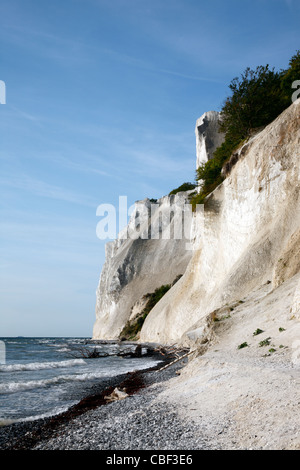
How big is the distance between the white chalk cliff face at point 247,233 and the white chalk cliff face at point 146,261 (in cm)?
2168

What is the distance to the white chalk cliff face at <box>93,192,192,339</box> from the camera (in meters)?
63.8

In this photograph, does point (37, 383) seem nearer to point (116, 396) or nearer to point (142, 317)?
point (116, 396)

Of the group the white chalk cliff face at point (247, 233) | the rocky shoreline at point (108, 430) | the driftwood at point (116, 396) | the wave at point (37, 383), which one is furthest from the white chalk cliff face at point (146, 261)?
the rocky shoreline at point (108, 430)

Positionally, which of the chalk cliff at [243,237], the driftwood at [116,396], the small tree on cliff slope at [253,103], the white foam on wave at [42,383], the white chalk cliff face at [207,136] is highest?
the white chalk cliff face at [207,136]

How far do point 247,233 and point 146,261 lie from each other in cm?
3882

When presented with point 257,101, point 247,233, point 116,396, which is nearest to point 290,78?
point 257,101

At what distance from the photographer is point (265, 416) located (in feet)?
22.3

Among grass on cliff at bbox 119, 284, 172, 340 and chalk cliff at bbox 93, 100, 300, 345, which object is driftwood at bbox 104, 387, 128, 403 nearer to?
chalk cliff at bbox 93, 100, 300, 345

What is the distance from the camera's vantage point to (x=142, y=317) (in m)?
56.4

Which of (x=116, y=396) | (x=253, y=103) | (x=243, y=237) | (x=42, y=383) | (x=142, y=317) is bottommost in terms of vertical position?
(x=42, y=383)

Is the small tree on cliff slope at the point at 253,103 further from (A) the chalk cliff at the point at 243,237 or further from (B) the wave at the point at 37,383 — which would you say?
(B) the wave at the point at 37,383

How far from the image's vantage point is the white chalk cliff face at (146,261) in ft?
209

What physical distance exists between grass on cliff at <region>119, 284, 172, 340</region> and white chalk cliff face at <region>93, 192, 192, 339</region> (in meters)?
1.74
